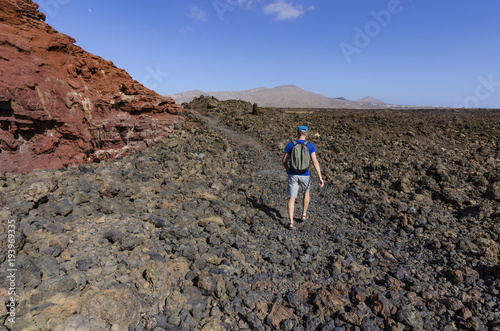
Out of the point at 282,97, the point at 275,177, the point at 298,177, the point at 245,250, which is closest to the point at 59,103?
the point at 275,177

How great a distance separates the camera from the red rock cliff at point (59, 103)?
5508 mm

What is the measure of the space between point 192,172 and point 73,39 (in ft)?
17.3

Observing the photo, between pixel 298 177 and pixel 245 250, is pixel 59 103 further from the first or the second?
pixel 298 177

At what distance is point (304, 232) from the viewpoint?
14.9ft

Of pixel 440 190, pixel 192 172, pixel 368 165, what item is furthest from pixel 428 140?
pixel 192 172

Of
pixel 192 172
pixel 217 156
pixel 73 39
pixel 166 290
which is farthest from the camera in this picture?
pixel 217 156

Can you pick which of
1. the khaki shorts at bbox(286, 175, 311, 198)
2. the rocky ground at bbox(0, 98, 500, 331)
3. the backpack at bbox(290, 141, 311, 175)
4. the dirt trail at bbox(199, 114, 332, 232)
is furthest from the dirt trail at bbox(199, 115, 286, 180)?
the backpack at bbox(290, 141, 311, 175)

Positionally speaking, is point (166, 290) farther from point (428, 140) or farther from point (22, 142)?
point (428, 140)

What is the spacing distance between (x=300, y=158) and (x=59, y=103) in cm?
611

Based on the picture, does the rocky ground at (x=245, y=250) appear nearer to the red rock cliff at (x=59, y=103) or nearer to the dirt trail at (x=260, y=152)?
the dirt trail at (x=260, y=152)

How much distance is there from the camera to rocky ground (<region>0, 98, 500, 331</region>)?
2.46 meters

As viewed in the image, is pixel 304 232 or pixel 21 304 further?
pixel 304 232

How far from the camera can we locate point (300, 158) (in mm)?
4469

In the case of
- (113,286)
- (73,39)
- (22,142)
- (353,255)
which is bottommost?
(353,255)
